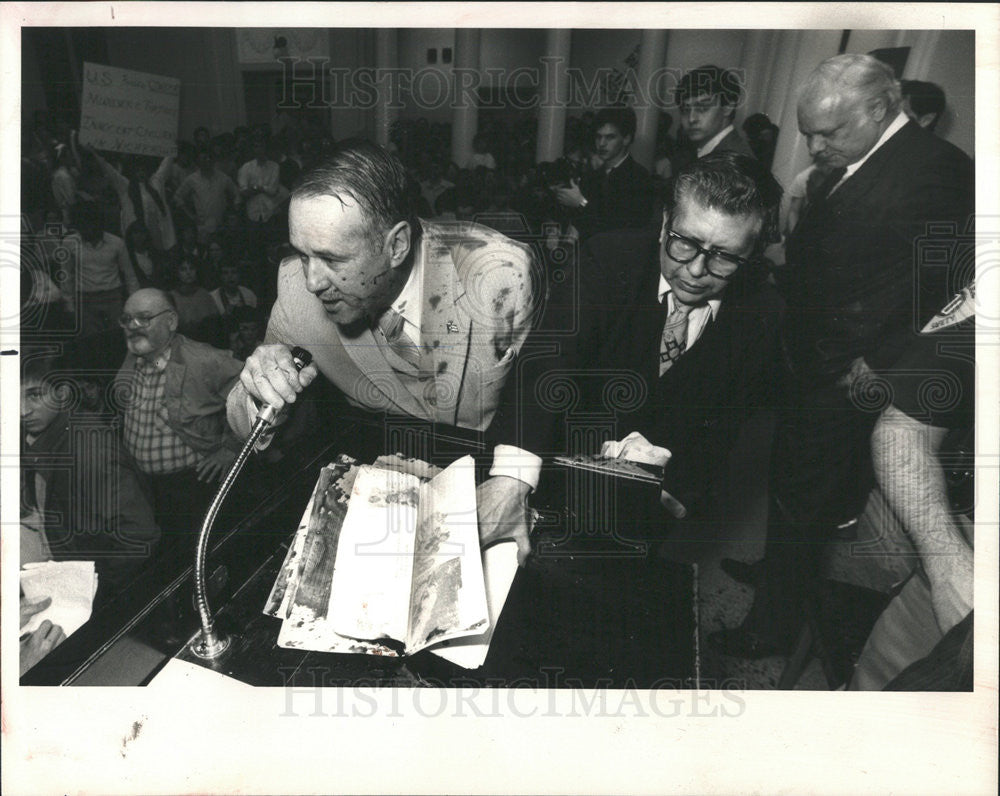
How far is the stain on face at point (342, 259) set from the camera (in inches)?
58.5

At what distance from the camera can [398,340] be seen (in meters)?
1.57

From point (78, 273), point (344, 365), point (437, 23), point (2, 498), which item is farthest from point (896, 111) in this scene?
point (2, 498)

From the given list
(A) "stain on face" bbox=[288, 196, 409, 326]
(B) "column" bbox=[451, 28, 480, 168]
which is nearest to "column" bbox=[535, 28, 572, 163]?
(B) "column" bbox=[451, 28, 480, 168]

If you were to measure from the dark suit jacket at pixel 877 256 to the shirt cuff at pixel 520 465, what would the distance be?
568 mm

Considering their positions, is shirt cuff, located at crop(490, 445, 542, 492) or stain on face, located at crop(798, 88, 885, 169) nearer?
stain on face, located at crop(798, 88, 885, 169)

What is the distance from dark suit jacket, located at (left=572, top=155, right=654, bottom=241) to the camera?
1.48m

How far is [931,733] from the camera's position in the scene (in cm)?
156

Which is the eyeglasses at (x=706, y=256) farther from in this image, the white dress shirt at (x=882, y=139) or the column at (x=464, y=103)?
the column at (x=464, y=103)

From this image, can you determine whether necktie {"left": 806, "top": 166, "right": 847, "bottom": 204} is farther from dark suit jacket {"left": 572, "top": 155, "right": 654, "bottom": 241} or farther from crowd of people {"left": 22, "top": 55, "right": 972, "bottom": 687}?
dark suit jacket {"left": 572, "top": 155, "right": 654, "bottom": 241}

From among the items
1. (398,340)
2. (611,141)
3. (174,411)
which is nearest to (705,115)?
(611,141)

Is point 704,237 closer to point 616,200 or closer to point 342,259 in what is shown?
point 616,200

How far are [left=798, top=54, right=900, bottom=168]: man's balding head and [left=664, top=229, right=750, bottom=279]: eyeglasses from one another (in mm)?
248

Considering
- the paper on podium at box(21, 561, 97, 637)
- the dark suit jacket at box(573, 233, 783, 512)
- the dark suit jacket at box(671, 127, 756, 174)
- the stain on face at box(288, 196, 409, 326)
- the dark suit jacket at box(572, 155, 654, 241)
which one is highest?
the dark suit jacket at box(671, 127, 756, 174)

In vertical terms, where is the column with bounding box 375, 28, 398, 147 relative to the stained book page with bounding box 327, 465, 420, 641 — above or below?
above
